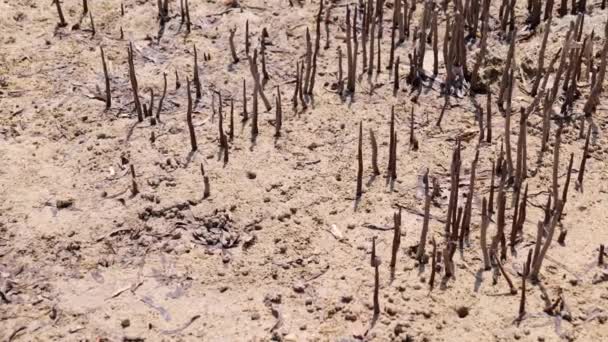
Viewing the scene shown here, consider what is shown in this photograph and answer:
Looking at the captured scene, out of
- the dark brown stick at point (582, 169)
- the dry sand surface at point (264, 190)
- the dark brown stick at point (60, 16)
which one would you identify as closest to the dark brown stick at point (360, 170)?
the dry sand surface at point (264, 190)

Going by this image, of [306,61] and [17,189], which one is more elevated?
[306,61]

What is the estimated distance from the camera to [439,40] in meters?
4.78

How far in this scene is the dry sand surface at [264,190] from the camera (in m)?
3.24

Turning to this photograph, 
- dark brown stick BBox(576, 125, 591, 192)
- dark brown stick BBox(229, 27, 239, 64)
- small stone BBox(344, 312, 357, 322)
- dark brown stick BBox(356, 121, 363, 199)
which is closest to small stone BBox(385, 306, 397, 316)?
small stone BBox(344, 312, 357, 322)

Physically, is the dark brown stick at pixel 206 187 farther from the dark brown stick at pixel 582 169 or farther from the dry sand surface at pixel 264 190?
the dark brown stick at pixel 582 169

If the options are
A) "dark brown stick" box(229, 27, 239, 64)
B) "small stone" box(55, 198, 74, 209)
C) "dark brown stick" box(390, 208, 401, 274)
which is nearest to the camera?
"dark brown stick" box(390, 208, 401, 274)

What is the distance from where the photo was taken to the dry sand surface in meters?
3.24

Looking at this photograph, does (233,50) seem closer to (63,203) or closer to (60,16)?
(60,16)

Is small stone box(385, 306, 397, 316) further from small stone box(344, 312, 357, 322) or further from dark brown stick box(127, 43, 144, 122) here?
dark brown stick box(127, 43, 144, 122)

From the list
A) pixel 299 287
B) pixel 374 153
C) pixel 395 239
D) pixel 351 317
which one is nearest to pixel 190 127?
pixel 374 153

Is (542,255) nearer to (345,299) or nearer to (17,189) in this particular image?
(345,299)

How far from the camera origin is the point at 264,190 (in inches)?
150

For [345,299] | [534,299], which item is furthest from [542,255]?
[345,299]

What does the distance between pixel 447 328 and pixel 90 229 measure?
1.54 metres
